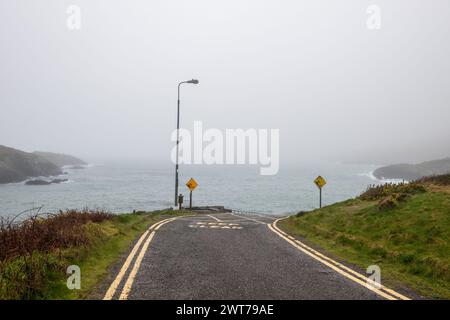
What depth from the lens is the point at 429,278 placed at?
343 inches

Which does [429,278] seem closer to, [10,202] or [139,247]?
[139,247]

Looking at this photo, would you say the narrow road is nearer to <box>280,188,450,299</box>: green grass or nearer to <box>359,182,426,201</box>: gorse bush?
<box>280,188,450,299</box>: green grass

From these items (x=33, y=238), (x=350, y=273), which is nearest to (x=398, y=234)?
(x=350, y=273)

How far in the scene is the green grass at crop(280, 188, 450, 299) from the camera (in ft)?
28.7

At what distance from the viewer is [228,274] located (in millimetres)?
8266

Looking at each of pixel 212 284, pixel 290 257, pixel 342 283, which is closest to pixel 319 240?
pixel 290 257

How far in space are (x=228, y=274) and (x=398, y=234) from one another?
272 inches

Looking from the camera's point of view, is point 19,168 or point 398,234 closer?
point 398,234

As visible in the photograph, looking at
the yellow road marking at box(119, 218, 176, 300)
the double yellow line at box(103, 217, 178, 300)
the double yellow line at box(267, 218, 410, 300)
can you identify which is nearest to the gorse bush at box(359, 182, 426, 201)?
the double yellow line at box(267, 218, 410, 300)

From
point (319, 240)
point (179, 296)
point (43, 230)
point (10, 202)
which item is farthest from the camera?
point (10, 202)

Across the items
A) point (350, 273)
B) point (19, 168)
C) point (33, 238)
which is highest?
point (19, 168)

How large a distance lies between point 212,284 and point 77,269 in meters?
2.98

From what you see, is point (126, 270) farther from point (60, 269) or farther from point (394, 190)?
point (394, 190)

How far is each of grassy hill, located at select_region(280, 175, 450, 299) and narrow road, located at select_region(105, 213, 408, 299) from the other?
134cm
